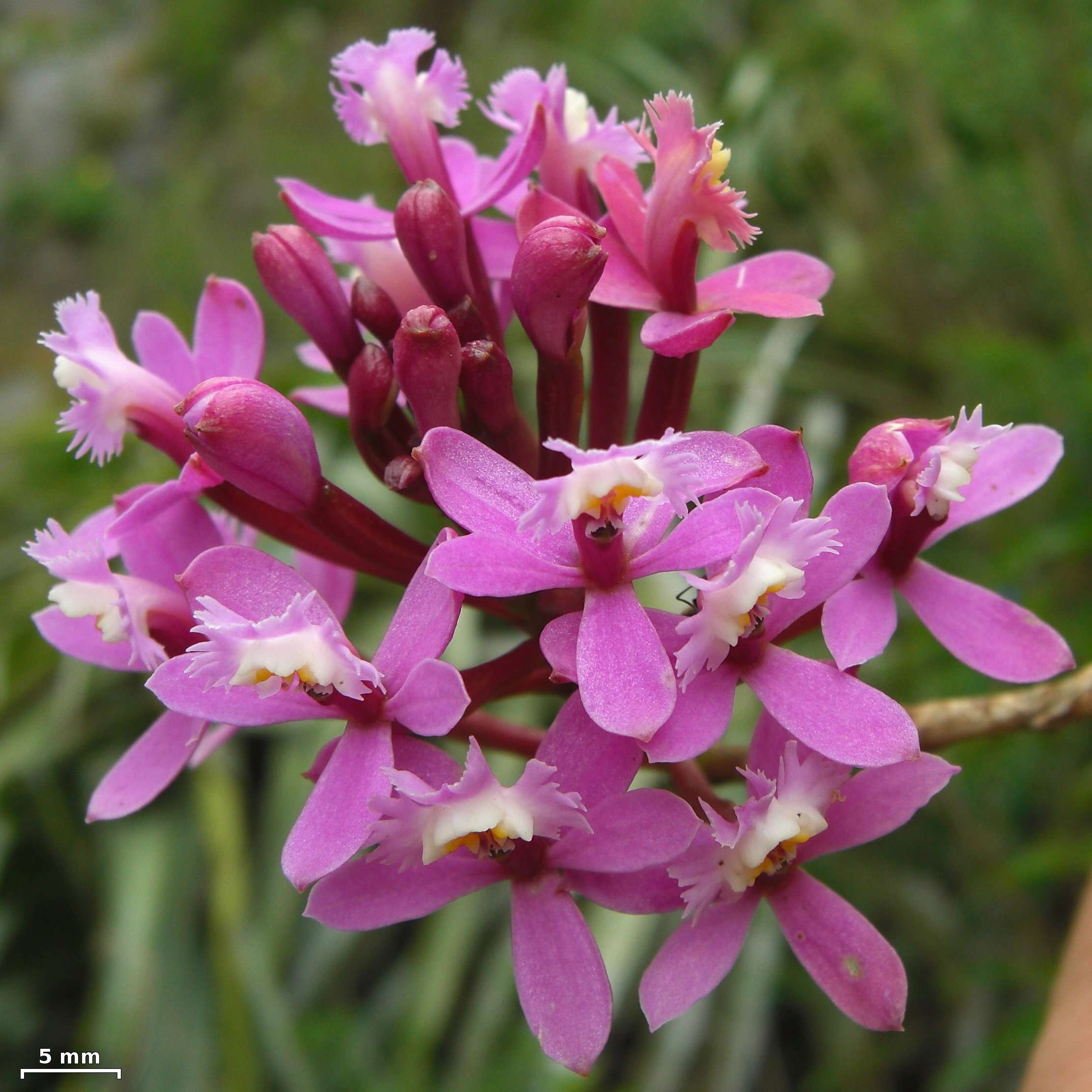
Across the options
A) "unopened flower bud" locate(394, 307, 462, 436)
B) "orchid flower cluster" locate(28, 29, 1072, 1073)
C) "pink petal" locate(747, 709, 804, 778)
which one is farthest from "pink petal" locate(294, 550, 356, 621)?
"pink petal" locate(747, 709, 804, 778)

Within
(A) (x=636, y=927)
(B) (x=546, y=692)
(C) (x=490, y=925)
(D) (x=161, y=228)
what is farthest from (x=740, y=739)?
(D) (x=161, y=228)

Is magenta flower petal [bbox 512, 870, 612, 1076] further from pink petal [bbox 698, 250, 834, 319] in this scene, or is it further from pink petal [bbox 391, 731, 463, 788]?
pink petal [bbox 698, 250, 834, 319]

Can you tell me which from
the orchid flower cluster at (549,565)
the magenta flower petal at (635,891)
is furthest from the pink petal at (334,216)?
the magenta flower petal at (635,891)

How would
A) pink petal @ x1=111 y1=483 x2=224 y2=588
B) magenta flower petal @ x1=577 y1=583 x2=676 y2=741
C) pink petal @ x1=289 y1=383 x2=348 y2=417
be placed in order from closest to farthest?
magenta flower petal @ x1=577 y1=583 x2=676 y2=741 < pink petal @ x1=111 y1=483 x2=224 y2=588 < pink petal @ x1=289 y1=383 x2=348 y2=417

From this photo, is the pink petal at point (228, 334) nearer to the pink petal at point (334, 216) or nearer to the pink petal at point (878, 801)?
the pink petal at point (334, 216)

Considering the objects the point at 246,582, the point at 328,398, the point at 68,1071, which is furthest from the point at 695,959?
the point at 68,1071

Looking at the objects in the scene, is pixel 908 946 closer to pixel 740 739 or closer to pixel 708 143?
pixel 740 739
